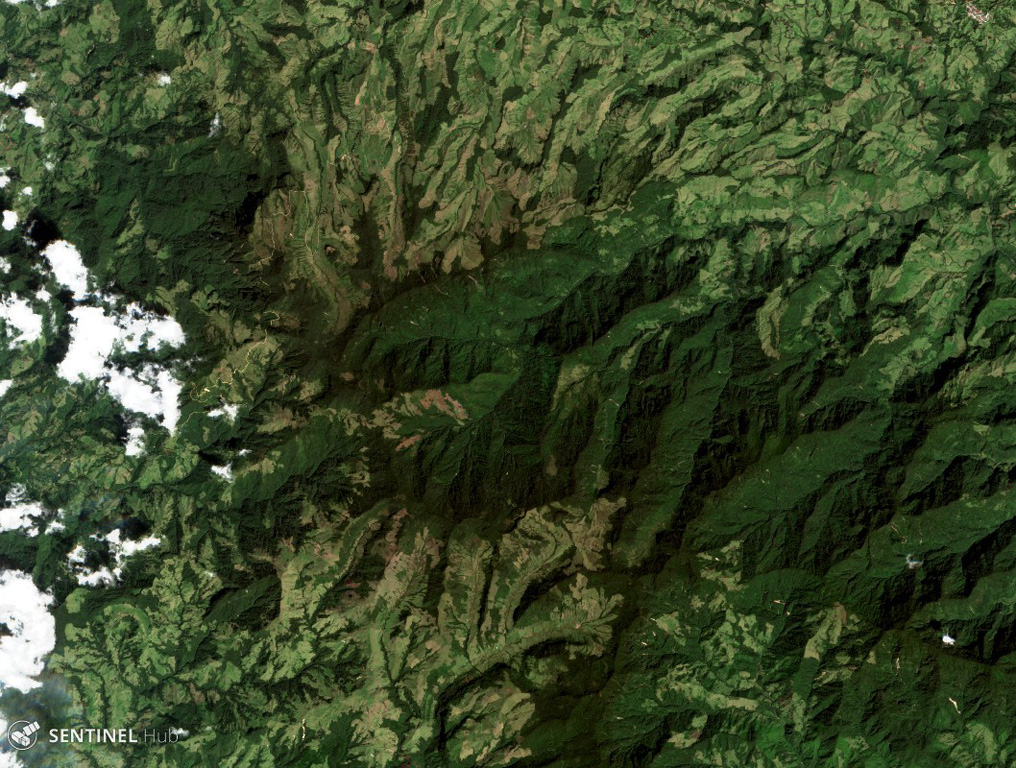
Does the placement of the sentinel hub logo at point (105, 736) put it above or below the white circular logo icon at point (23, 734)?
below

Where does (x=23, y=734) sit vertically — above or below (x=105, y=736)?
above

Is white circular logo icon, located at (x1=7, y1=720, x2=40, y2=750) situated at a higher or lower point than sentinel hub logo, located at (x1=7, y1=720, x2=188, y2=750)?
higher

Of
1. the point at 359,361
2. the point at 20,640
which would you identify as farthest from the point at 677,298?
the point at 20,640

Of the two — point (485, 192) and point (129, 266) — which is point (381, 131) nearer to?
point (485, 192)

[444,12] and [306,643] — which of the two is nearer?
[306,643]

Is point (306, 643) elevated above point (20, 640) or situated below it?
below

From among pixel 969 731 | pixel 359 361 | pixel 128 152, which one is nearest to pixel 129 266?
pixel 128 152

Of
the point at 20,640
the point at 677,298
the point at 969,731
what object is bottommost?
the point at 969,731
